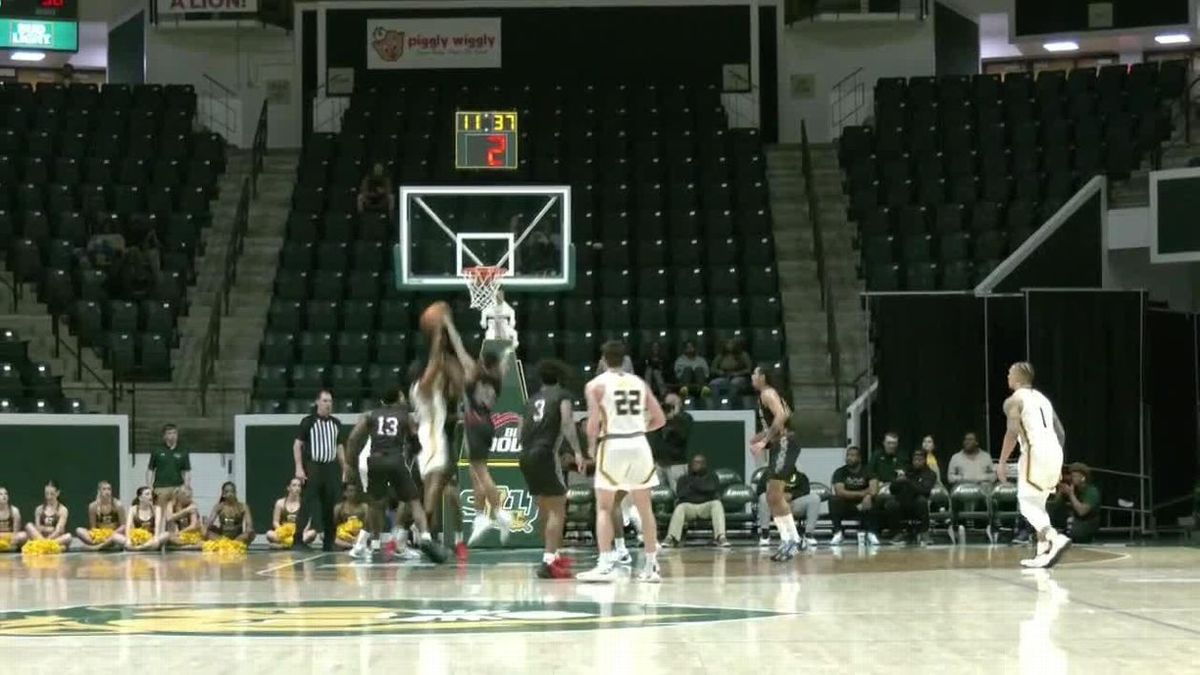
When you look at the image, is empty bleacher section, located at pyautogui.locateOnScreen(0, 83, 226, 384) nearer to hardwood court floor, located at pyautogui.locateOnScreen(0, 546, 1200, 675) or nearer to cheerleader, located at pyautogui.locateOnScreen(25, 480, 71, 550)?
cheerleader, located at pyautogui.locateOnScreen(25, 480, 71, 550)

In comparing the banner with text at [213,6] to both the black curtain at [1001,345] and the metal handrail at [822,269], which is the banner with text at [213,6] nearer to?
the metal handrail at [822,269]

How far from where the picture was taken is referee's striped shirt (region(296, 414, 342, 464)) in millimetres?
21625

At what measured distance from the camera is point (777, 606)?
37.6 ft

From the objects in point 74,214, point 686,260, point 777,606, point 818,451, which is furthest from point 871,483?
Result: point 74,214

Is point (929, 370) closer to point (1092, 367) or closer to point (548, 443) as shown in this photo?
point (1092, 367)

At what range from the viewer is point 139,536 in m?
22.0

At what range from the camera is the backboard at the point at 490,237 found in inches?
850

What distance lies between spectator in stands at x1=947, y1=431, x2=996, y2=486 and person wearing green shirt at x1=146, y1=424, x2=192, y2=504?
9.15 meters

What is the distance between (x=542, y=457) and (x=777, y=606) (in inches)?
154

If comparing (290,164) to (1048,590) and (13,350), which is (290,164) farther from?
(1048,590)

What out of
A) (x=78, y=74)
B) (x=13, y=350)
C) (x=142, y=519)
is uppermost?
(x=78, y=74)

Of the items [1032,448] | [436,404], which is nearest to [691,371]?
[1032,448]

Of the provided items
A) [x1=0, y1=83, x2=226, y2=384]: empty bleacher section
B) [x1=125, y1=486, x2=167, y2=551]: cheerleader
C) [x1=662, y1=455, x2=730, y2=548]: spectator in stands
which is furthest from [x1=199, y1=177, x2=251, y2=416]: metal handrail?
[x1=662, y1=455, x2=730, y2=548]: spectator in stands

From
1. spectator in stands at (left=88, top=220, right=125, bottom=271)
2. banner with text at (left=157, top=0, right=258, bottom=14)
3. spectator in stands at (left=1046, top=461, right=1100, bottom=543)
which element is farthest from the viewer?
banner with text at (left=157, top=0, right=258, bottom=14)
